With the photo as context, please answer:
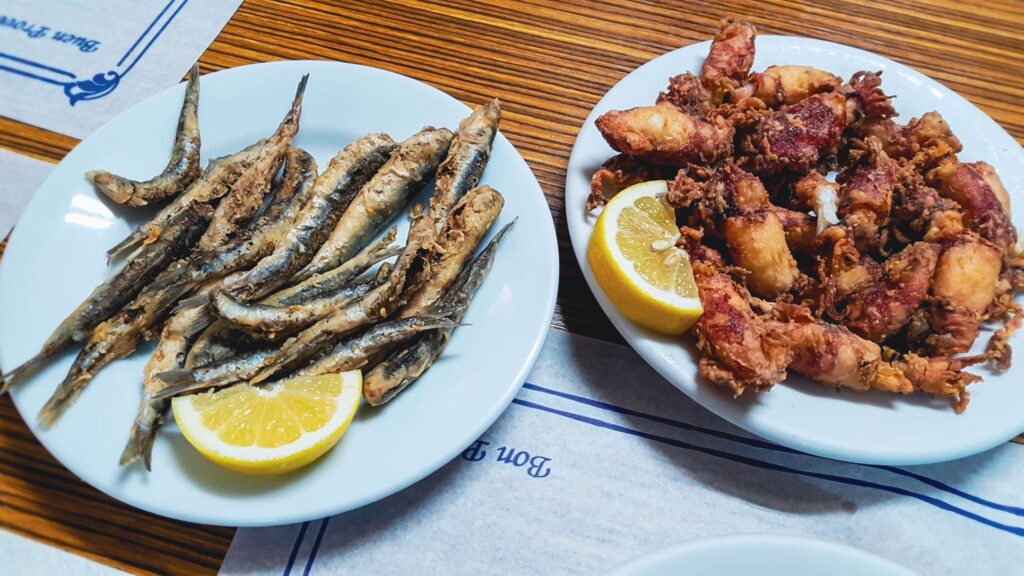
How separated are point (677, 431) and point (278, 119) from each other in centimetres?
130

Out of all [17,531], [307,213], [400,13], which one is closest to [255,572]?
[17,531]

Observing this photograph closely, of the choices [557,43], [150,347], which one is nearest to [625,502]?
[150,347]

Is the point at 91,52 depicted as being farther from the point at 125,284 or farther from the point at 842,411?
the point at 842,411

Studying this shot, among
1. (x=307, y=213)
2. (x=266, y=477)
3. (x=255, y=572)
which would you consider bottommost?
(x=255, y=572)

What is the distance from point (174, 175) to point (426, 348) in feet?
2.57

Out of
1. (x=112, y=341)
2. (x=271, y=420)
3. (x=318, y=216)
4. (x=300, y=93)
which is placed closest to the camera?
(x=271, y=420)

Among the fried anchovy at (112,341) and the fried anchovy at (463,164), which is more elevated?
the fried anchovy at (463,164)

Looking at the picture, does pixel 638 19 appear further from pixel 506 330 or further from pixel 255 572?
pixel 255 572

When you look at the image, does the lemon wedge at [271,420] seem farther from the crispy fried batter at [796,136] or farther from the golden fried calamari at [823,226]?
the crispy fried batter at [796,136]

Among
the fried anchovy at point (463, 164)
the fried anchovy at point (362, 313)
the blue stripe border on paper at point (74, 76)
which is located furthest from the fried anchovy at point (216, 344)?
the blue stripe border on paper at point (74, 76)

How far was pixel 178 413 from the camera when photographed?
1236 mm

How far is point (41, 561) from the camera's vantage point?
1271 mm

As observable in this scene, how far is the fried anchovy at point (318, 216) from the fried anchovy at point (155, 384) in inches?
3.8

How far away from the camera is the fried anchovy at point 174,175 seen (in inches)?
61.6
